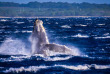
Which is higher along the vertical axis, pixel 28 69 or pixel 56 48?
pixel 56 48

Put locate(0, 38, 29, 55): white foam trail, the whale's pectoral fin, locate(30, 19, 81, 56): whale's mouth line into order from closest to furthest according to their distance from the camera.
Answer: the whale's pectoral fin → locate(30, 19, 81, 56): whale's mouth line → locate(0, 38, 29, 55): white foam trail

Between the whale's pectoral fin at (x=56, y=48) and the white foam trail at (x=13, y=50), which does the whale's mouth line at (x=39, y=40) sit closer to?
the whale's pectoral fin at (x=56, y=48)

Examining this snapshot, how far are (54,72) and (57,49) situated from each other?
12.5 ft

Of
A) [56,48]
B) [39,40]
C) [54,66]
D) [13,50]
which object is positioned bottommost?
[13,50]

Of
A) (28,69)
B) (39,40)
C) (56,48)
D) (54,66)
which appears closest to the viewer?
(28,69)

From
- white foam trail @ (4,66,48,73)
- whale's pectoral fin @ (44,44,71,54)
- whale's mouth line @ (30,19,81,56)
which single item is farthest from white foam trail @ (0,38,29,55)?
white foam trail @ (4,66,48,73)

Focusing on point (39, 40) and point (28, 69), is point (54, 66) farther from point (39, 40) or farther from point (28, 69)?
point (39, 40)

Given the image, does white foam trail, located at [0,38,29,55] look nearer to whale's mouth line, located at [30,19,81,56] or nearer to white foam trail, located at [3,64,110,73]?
whale's mouth line, located at [30,19,81,56]

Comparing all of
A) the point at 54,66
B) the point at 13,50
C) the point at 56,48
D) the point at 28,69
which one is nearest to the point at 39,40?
the point at 56,48

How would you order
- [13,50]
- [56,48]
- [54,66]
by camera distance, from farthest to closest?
[13,50], [56,48], [54,66]

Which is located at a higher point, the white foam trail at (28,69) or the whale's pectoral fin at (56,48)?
the whale's pectoral fin at (56,48)

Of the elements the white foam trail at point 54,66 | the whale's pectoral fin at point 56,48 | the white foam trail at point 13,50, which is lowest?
the white foam trail at point 13,50

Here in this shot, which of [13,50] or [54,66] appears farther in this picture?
[13,50]

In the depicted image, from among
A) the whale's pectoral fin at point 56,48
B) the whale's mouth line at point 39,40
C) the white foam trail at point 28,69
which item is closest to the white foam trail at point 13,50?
the whale's mouth line at point 39,40
